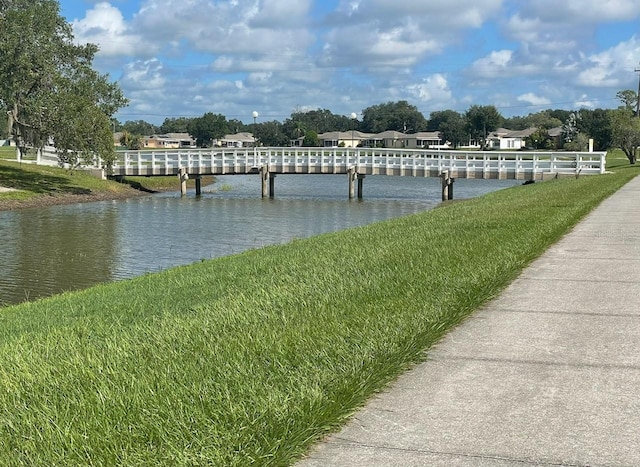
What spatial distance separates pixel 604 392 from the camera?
16.3 feet

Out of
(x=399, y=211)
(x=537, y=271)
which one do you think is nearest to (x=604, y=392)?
(x=537, y=271)

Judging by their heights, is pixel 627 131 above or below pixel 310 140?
below

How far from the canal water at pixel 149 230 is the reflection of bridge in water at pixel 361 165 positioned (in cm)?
160

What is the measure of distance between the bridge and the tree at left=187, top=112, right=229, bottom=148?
375 ft

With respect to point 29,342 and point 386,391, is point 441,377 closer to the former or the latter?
point 386,391

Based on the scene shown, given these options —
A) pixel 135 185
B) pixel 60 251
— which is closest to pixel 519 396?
pixel 60 251

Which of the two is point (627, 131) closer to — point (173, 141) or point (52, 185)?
point (52, 185)

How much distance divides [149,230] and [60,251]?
586 centimetres

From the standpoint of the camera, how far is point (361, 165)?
1895 inches

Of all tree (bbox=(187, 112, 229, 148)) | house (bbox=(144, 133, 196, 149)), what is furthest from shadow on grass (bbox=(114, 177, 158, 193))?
house (bbox=(144, 133, 196, 149))

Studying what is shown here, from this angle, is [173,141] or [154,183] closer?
[154,183]

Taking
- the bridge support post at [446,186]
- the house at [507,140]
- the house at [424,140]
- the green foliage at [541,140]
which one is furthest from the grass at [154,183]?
the house at [507,140]

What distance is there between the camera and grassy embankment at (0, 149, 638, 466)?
13.9 feet

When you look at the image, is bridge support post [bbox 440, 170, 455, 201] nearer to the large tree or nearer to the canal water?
the canal water
